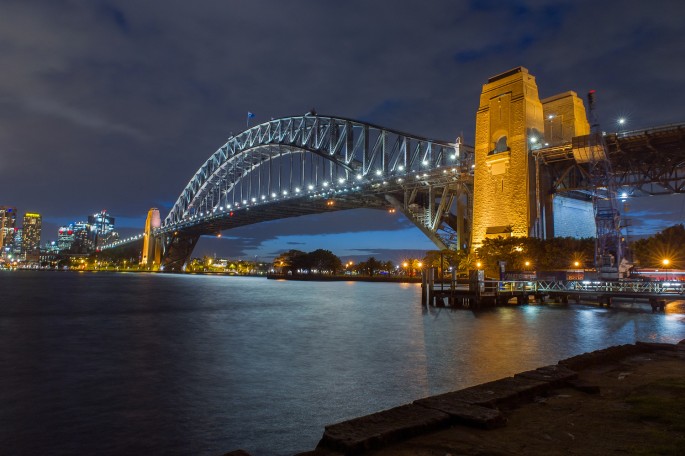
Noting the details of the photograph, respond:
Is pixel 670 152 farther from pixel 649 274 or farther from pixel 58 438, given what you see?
pixel 58 438

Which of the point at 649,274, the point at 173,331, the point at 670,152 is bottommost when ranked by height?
the point at 173,331

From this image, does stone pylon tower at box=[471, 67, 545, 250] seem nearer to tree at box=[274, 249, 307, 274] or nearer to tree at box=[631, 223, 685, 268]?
tree at box=[631, 223, 685, 268]

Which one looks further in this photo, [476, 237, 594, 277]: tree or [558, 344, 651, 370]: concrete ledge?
[476, 237, 594, 277]: tree

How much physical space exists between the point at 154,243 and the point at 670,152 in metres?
125

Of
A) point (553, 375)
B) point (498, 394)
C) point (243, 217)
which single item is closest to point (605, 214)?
point (553, 375)

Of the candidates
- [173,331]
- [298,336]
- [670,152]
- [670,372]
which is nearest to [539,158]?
[670,152]

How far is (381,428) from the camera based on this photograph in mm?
4621

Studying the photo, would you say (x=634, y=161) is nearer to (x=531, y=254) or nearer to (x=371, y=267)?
(x=531, y=254)

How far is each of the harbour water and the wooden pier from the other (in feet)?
7.74

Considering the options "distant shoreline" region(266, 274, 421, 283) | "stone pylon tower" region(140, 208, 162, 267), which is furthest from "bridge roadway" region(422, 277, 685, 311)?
"stone pylon tower" region(140, 208, 162, 267)

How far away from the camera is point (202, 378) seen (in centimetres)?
1180

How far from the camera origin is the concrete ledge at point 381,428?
14.2 feet

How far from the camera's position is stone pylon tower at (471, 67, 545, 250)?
40750mm

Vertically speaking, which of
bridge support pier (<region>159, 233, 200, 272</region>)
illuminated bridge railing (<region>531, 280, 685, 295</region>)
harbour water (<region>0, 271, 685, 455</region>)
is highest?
bridge support pier (<region>159, 233, 200, 272</region>)
